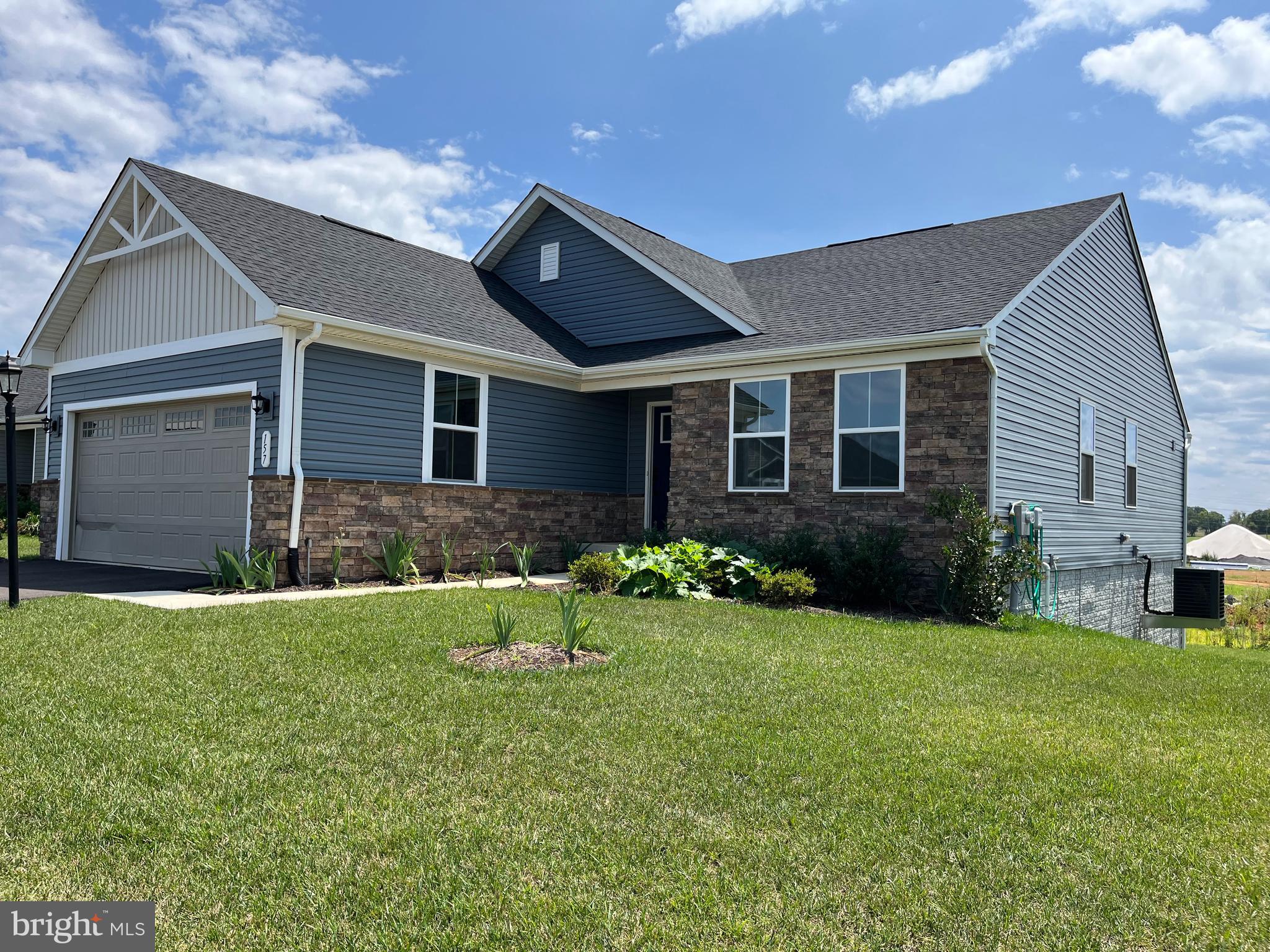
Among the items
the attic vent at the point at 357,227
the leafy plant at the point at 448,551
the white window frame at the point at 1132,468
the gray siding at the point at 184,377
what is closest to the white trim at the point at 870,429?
the leafy plant at the point at 448,551

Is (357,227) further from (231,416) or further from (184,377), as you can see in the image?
(231,416)

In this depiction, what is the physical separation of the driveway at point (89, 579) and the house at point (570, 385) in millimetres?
515

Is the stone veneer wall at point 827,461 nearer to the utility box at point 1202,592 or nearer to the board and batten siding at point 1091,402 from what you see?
the board and batten siding at point 1091,402

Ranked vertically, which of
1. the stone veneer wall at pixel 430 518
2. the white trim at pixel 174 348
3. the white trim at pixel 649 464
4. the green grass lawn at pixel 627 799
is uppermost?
the white trim at pixel 174 348

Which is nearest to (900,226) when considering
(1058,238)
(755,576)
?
(1058,238)

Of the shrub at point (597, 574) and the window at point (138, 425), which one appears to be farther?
the window at point (138, 425)

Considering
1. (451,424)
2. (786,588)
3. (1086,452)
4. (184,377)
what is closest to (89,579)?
(184,377)

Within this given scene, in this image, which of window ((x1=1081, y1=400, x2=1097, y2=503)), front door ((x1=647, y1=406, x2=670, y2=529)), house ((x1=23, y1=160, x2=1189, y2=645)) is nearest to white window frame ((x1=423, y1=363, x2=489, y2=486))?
house ((x1=23, y1=160, x2=1189, y2=645))

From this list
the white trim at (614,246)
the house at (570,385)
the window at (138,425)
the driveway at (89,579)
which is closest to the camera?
the driveway at (89,579)

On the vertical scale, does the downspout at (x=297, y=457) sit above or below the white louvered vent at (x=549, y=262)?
below

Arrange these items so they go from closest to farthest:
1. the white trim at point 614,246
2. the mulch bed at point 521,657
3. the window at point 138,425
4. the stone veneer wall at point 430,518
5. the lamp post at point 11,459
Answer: the mulch bed at point 521,657
the lamp post at point 11,459
the stone veneer wall at point 430,518
the window at point 138,425
the white trim at point 614,246

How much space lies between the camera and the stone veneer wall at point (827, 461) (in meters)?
10.8

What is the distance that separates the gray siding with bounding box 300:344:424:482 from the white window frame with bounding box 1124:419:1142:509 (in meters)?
12.2

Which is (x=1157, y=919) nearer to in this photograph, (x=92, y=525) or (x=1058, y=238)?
(x=1058, y=238)
